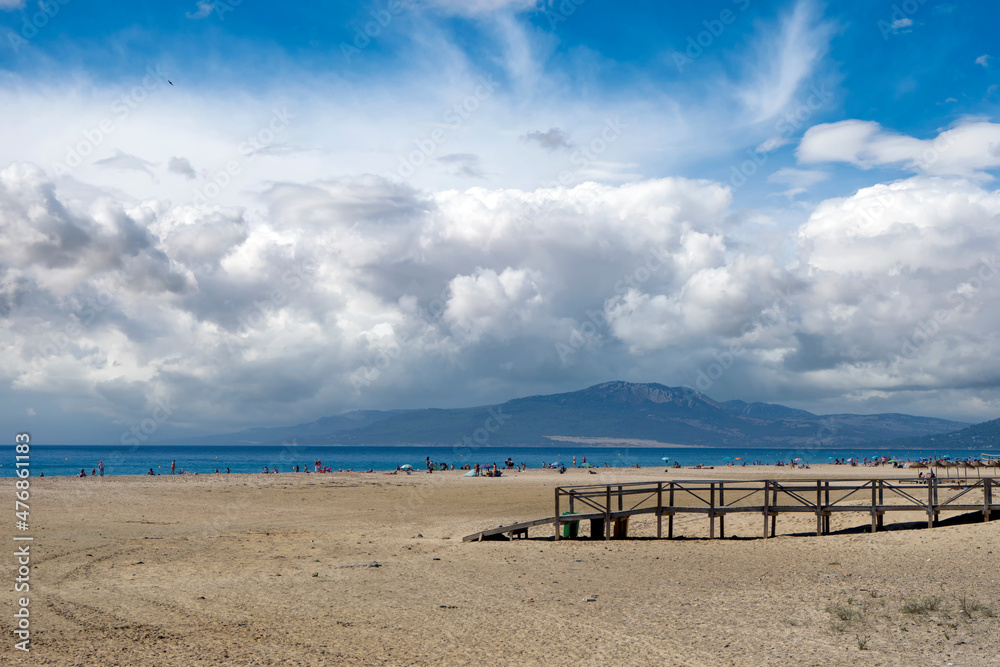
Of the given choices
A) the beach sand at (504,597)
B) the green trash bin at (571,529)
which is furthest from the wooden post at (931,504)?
the green trash bin at (571,529)

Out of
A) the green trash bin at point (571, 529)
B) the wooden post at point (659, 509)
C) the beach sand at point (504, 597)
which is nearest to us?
the beach sand at point (504, 597)

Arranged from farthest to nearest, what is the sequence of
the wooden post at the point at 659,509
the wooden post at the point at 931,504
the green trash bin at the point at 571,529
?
the green trash bin at the point at 571,529 → the wooden post at the point at 659,509 → the wooden post at the point at 931,504

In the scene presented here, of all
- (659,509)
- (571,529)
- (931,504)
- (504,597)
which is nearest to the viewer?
(504,597)

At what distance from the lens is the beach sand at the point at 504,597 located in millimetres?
10438

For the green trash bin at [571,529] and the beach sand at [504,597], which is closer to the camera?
the beach sand at [504,597]

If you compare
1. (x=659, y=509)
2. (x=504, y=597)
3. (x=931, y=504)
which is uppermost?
(x=931, y=504)

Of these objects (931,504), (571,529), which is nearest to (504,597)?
(571,529)

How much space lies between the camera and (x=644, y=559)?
1847 centimetres

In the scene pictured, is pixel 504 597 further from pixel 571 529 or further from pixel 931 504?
pixel 931 504

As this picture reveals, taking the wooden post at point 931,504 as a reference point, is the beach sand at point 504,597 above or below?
below

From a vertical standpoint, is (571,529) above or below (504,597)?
below

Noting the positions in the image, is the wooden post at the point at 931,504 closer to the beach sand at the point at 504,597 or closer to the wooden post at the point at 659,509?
the beach sand at the point at 504,597

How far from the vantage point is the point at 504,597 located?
1425 centimetres

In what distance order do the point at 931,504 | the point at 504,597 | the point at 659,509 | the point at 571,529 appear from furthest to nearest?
1. the point at 571,529
2. the point at 659,509
3. the point at 931,504
4. the point at 504,597
